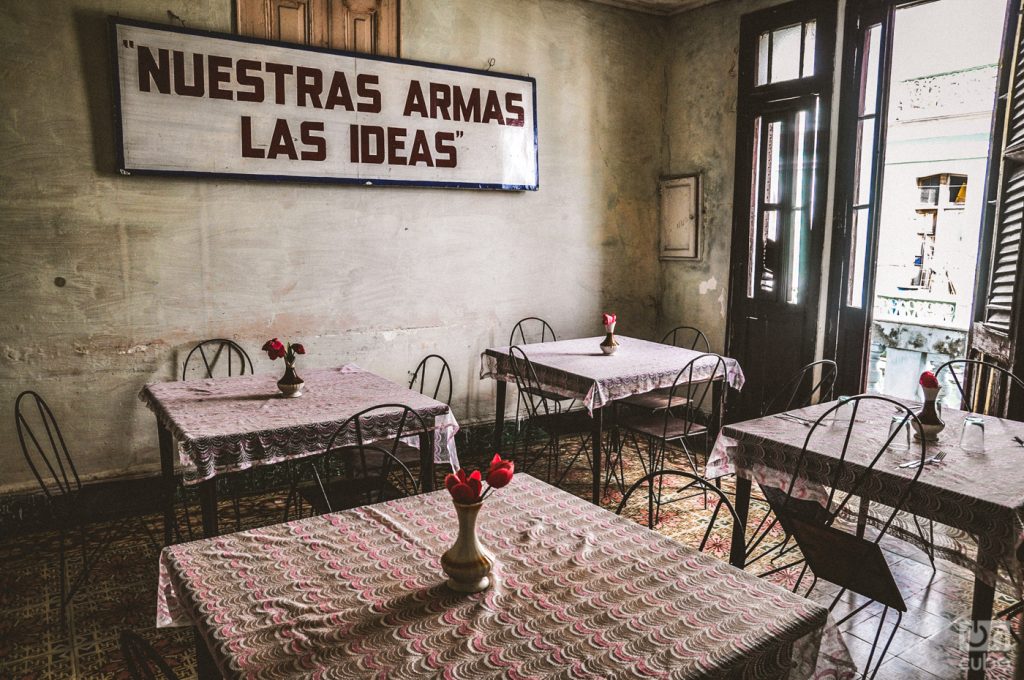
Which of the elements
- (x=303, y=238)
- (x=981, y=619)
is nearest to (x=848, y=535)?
(x=981, y=619)

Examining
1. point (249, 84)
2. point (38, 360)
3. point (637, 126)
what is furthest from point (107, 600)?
point (637, 126)

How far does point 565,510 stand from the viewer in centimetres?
214

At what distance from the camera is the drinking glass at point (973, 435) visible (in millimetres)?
2664

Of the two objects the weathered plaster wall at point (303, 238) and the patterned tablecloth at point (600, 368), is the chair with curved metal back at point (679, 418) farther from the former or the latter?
the weathered plaster wall at point (303, 238)

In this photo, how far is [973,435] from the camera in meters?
2.82

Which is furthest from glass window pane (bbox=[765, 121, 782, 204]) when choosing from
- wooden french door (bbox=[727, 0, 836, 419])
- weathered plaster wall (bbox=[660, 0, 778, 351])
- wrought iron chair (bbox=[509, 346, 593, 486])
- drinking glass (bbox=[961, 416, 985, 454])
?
drinking glass (bbox=[961, 416, 985, 454])

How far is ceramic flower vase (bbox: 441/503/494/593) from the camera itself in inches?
64.2

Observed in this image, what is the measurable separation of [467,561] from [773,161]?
14.7 feet

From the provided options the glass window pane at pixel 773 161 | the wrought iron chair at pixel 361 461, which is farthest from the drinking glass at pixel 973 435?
the glass window pane at pixel 773 161

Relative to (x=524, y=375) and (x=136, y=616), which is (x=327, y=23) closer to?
(x=524, y=375)

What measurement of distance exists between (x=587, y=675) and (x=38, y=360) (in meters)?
3.79

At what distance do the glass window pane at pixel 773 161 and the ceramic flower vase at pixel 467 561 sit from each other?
432 centimetres

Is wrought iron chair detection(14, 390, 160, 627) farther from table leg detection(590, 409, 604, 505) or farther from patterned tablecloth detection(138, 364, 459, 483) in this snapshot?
table leg detection(590, 409, 604, 505)

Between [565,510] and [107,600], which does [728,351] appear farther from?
[107,600]
